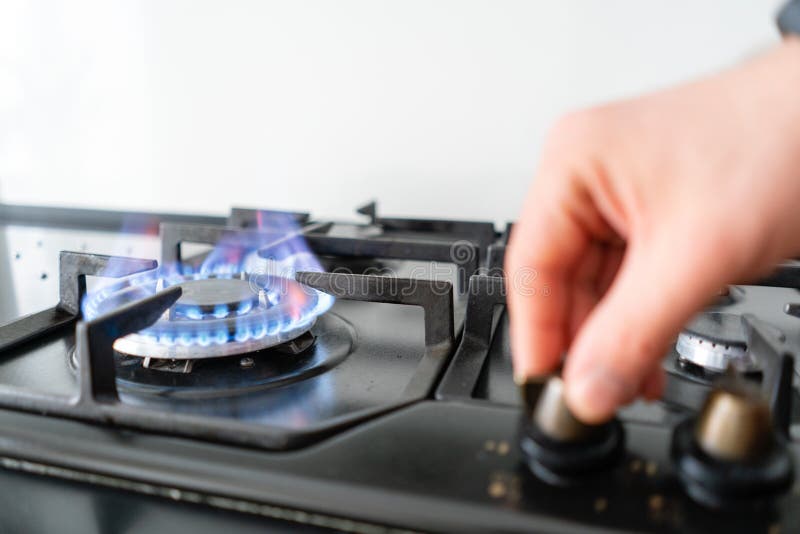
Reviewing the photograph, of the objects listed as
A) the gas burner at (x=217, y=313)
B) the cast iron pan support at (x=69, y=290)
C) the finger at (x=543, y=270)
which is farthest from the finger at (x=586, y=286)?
the cast iron pan support at (x=69, y=290)

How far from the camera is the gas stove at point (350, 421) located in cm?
32

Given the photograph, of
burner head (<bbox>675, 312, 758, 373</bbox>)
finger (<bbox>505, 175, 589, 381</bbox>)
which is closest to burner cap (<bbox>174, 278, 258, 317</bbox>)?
finger (<bbox>505, 175, 589, 381</bbox>)

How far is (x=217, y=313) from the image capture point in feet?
1.87

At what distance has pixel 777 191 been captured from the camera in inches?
11.8

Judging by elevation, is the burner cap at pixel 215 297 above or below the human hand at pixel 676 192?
below

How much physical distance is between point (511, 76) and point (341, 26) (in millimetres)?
270

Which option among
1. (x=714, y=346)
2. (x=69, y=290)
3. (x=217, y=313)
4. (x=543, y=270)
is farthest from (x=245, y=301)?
(x=714, y=346)

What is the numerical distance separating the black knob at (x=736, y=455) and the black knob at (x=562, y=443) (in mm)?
42

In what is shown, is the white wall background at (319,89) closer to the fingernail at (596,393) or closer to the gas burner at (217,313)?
the gas burner at (217,313)

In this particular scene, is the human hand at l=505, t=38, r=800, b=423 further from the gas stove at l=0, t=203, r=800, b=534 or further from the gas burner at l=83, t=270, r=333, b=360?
the gas burner at l=83, t=270, r=333, b=360

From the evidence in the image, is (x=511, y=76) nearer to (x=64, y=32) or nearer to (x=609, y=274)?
(x=609, y=274)

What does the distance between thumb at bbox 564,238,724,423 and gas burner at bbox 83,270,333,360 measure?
0.97ft

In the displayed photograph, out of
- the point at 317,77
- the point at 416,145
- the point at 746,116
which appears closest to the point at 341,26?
the point at 317,77

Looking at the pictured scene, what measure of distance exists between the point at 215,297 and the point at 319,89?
0.50 metres
